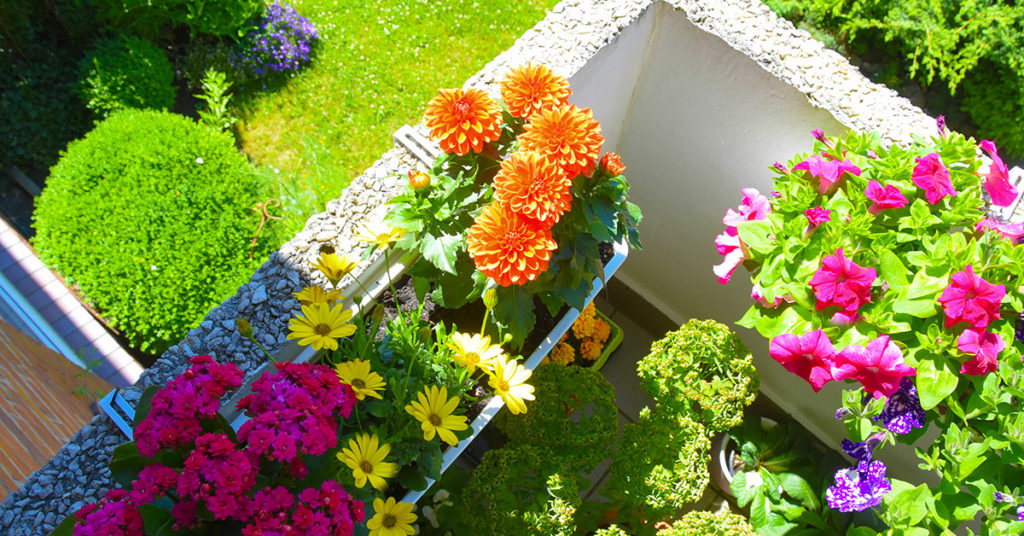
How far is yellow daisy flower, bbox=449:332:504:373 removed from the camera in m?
1.75

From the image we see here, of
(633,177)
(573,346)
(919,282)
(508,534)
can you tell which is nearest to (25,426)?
(508,534)

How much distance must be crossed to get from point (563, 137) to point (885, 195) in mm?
784

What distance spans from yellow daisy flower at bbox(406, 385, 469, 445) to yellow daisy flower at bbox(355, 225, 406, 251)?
14.3 inches

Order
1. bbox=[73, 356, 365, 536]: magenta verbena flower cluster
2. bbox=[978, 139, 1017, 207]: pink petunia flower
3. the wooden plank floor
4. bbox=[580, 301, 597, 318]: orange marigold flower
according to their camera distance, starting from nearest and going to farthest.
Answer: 1. bbox=[73, 356, 365, 536]: magenta verbena flower cluster
2. bbox=[978, 139, 1017, 207]: pink petunia flower
3. the wooden plank floor
4. bbox=[580, 301, 597, 318]: orange marigold flower

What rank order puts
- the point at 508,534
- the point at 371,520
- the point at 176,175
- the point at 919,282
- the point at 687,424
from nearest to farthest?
the point at 371,520 < the point at 919,282 < the point at 508,534 < the point at 687,424 < the point at 176,175

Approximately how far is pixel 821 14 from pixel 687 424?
302 cm

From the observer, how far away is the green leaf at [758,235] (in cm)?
186

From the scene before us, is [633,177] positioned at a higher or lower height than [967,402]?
higher

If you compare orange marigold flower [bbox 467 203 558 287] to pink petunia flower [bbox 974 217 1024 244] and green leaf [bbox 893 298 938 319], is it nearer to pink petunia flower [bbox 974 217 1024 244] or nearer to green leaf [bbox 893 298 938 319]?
green leaf [bbox 893 298 938 319]

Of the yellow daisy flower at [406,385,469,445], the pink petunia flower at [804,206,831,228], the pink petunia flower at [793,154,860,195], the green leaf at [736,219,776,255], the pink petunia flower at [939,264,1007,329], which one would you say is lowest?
the yellow daisy flower at [406,385,469,445]

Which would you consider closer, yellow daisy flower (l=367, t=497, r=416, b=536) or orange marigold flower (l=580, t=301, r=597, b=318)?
yellow daisy flower (l=367, t=497, r=416, b=536)

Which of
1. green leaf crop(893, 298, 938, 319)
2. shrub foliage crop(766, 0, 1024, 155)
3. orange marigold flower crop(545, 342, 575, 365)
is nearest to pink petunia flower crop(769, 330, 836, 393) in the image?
green leaf crop(893, 298, 938, 319)

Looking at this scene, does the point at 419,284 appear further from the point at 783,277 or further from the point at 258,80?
the point at 258,80

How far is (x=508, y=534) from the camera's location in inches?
79.2
